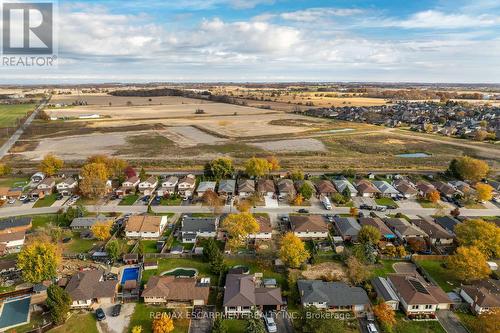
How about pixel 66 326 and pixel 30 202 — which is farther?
pixel 30 202

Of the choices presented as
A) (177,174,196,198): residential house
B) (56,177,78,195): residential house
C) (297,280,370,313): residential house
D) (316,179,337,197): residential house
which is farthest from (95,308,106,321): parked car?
(316,179,337,197): residential house

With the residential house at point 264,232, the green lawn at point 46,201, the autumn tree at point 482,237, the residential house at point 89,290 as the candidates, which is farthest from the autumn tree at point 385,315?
the green lawn at point 46,201

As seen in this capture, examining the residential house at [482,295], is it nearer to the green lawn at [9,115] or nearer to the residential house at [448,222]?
the residential house at [448,222]

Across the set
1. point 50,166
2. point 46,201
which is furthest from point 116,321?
point 50,166

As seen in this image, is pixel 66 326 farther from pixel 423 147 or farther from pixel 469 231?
pixel 423 147

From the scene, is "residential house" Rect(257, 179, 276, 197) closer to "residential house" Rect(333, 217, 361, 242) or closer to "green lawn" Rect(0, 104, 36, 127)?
"residential house" Rect(333, 217, 361, 242)

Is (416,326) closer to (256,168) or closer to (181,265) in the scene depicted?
(181,265)

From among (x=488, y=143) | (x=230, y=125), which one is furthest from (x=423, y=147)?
(x=230, y=125)
